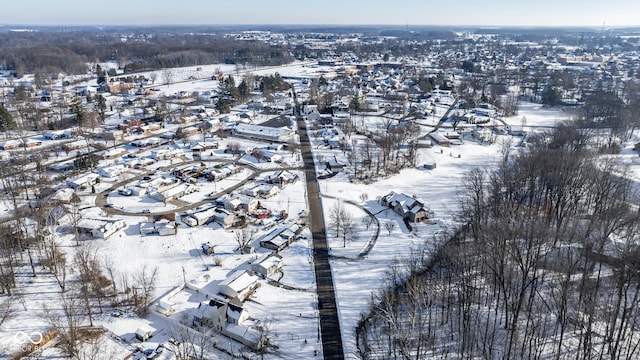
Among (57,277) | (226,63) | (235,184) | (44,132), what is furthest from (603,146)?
(226,63)

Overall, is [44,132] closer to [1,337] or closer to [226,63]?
[1,337]

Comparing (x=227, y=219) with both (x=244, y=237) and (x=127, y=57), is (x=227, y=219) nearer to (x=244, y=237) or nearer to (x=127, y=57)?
(x=244, y=237)

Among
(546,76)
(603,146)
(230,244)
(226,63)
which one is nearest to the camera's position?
(230,244)

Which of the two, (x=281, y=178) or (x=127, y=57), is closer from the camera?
(x=281, y=178)

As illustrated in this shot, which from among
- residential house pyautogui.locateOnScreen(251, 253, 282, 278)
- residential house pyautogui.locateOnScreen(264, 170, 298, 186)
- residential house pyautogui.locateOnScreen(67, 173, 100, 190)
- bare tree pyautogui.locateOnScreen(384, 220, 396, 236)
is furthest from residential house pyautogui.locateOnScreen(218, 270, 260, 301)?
residential house pyautogui.locateOnScreen(67, 173, 100, 190)

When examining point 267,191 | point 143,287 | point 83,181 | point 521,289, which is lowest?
point 143,287

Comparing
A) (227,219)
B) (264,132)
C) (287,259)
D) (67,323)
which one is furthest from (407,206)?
(264,132)

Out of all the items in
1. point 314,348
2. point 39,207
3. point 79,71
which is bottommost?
point 314,348

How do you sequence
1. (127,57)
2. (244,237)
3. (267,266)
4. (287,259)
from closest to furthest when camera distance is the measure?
1. (267,266)
2. (287,259)
3. (244,237)
4. (127,57)

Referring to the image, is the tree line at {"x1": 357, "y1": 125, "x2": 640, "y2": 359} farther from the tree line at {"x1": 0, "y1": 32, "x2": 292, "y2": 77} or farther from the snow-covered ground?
the tree line at {"x1": 0, "y1": 32, "x2": 292, "y2": 77}

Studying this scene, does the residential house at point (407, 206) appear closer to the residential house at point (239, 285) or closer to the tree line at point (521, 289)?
the tree line at point (521, 289)
